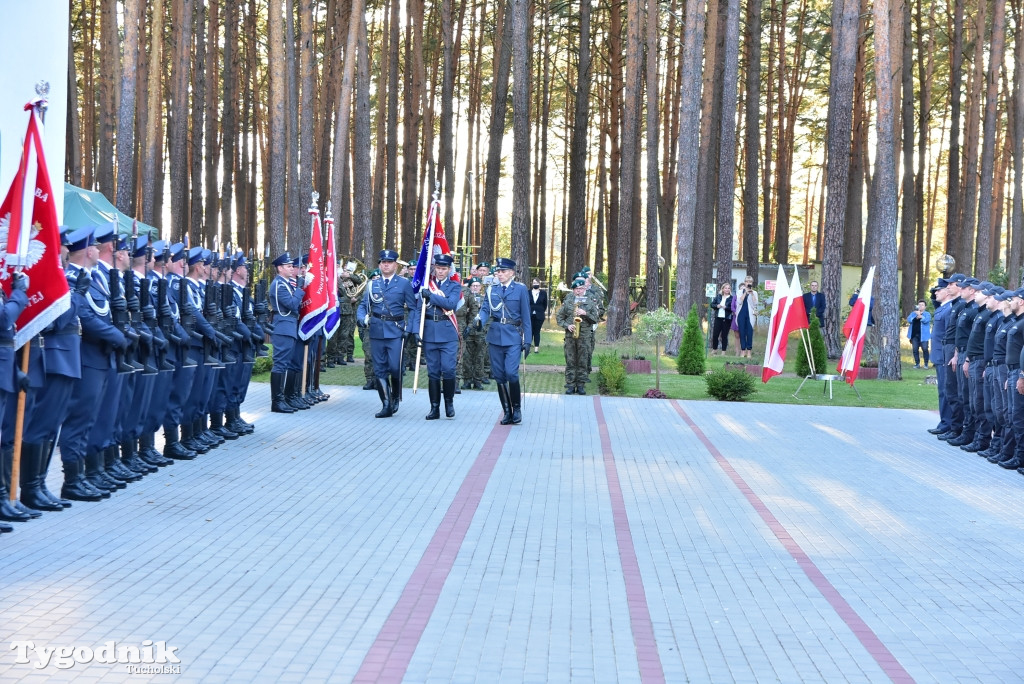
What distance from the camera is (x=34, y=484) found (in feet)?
28.5

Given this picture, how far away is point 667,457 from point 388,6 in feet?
106

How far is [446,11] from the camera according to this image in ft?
118

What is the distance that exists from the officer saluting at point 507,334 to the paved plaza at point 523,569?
6.71ft

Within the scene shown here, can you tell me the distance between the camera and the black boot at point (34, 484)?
338 inches

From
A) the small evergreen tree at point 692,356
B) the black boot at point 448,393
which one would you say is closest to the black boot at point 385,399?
the black boot at point 448,393

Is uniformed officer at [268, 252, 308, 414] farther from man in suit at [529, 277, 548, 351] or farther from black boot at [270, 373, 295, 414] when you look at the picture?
man in suit at [529, 277, 548, 351]

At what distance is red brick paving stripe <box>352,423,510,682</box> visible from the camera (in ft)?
17.6

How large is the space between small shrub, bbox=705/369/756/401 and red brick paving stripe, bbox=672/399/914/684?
8.08m

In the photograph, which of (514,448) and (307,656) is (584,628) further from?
(514,448)

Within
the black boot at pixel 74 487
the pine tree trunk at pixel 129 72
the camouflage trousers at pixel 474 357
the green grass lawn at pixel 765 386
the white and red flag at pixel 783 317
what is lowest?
the black boot at pixel 74 487

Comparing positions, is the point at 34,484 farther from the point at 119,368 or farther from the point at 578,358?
the point at 578,358

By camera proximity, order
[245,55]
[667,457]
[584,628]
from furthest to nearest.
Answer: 1. [245,55]
2. [667,457]
3. [584,628]

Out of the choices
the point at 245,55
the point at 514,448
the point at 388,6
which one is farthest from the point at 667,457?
the point at 245,55

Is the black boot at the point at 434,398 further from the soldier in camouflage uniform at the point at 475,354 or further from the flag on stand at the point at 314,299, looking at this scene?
the soldier in camouflage uniform at the point at 475,354
